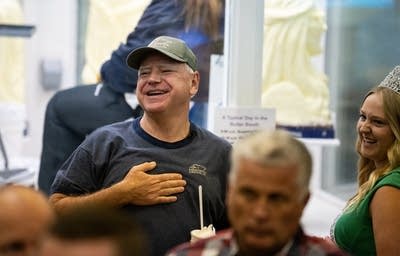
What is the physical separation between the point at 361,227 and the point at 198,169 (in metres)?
0.50

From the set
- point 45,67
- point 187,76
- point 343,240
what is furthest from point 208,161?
point 45,67

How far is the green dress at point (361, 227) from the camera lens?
2104 mm

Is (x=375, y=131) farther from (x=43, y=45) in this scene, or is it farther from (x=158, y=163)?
(x=43, y=45)

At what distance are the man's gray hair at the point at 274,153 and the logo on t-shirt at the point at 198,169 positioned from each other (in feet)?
2.72

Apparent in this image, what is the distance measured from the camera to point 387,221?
6.64ft

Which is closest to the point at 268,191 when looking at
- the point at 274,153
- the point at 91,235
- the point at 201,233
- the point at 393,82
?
the point at 274,153

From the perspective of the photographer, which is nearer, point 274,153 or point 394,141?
point 274,153

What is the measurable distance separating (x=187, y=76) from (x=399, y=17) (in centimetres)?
277

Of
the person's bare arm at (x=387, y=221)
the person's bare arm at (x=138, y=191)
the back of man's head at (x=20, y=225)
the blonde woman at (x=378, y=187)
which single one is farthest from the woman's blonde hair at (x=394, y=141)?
the back of man's head at (x=20, y=225)

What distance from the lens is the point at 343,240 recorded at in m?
2.18

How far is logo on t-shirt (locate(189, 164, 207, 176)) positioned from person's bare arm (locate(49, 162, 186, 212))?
0.05 metres

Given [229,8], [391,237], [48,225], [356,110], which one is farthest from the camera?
[356,110]

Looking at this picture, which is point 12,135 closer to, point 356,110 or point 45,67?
point 45,67

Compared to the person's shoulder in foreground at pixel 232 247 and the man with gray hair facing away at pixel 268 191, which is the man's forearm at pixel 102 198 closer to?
the person's shoulder in foreground at pixel 232 247
